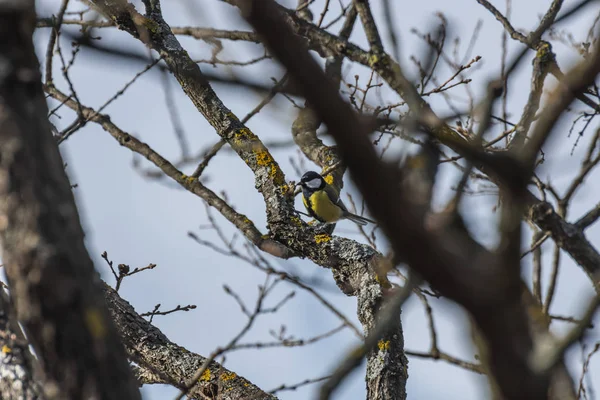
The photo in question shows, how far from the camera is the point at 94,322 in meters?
1.31

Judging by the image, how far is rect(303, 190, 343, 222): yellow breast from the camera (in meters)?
6.39

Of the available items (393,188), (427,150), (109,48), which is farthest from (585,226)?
(109,48)

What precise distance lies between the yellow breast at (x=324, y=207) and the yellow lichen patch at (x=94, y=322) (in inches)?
198

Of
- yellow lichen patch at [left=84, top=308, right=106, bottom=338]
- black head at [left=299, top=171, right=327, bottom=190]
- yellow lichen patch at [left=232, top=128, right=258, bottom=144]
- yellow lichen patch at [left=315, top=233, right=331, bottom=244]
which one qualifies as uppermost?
black head at [left=299, top=171, right=327, bottom=190]

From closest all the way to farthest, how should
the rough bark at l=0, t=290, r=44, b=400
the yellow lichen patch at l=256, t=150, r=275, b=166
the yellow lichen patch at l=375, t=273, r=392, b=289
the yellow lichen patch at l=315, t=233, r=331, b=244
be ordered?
the rough bark at l=0, t=290, r=44, b=400 < the yellow lichen patch at l=375, t=273, r=392, b=289 < the yellow lichen patch at l=315, t=233, r=331, b=244 < the yellow lichen patch at l=256, t=150, r=275, b=166

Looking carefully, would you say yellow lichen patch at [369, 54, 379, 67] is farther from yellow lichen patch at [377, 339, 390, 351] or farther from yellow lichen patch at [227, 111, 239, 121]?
yellow lichen patch at [227, 111, 239, 121]

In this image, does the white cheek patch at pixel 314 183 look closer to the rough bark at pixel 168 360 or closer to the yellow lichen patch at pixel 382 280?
the yellow lichen patch at pixel 382 280

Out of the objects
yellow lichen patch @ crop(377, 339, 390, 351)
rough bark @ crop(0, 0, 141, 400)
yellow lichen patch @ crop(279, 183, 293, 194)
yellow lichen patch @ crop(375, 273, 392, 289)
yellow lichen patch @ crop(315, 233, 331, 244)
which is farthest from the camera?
yellow lichen patch @ crop(279, 183, 293, 194)

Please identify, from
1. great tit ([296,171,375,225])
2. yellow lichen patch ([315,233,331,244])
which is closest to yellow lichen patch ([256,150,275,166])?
yellow lichen patch ([315,233,331,244])

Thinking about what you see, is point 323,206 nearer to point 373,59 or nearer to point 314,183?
point 314,183

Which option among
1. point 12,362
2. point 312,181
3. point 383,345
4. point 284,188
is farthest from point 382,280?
point 312,181

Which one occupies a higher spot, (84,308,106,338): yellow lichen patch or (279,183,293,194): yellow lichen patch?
(279,183,293,194): yellow lichen patch

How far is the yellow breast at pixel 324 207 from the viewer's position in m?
6.39

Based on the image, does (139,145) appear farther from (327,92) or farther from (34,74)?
(327,92)
